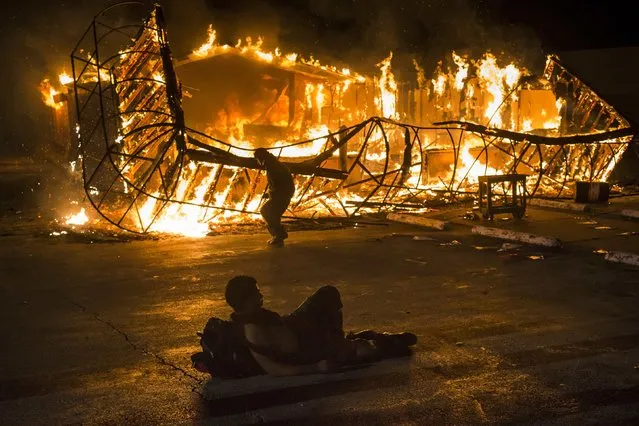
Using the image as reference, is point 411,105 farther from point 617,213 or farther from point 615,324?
point 615,324

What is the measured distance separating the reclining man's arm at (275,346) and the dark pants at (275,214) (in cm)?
648

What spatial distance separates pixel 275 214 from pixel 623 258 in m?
5.47

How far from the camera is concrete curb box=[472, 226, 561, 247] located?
1109 cm

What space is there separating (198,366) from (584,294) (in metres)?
4.92

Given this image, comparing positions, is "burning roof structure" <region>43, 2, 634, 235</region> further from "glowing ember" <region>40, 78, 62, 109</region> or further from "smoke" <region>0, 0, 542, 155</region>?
"glowing ember" <region>40, 78, 62, 109</region>

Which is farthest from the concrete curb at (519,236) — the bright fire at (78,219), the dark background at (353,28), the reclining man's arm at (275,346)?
the dark background at (353,28)

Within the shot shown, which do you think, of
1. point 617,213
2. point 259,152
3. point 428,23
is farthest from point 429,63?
point 259,152

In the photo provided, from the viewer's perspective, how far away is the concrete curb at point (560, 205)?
51.1 ft

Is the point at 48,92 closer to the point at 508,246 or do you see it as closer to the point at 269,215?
the point at 269,215

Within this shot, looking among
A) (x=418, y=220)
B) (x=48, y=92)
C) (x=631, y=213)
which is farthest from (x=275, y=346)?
(x=48, y=92)

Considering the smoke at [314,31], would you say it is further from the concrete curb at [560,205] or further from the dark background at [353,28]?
the concrete curb at [560,205]

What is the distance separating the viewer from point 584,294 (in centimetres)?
815

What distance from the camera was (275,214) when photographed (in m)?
11.9

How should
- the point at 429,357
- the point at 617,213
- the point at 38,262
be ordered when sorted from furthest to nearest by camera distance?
the point at 617,213, the point at 38,262, the point at 429,357
